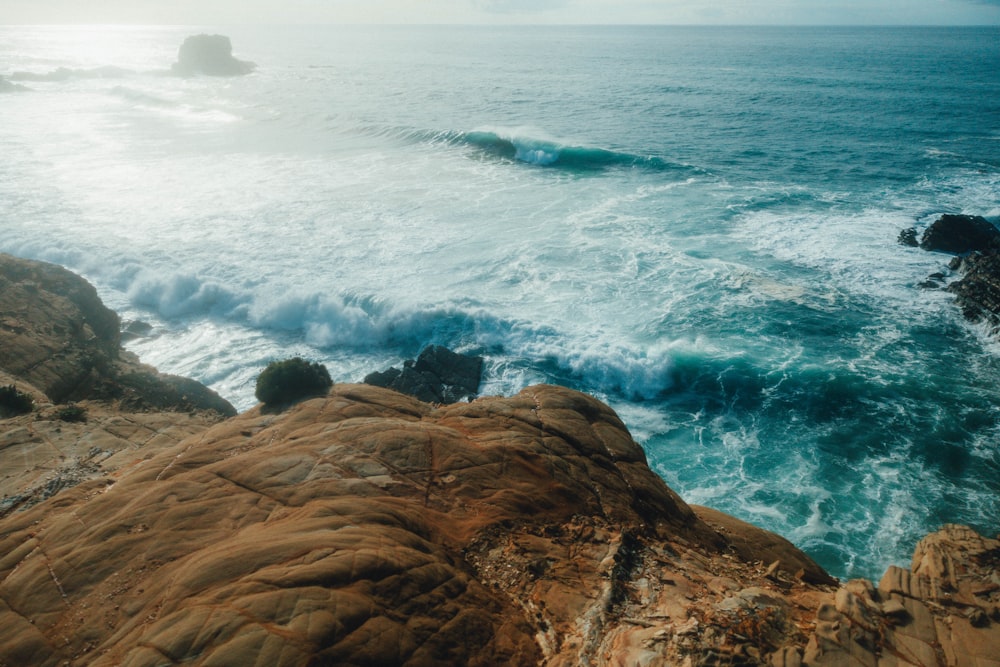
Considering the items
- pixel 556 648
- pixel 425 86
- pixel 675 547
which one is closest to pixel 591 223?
pixel 675 547

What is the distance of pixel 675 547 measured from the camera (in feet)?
30.9

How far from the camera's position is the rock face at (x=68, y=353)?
16922mm

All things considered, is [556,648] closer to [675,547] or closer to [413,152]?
[675,547]

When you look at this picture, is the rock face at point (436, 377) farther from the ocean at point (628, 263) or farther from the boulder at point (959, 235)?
the boulder at point (959, 235)

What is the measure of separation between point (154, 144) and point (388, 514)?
58282 mm

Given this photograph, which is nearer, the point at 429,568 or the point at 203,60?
the point at 429,568

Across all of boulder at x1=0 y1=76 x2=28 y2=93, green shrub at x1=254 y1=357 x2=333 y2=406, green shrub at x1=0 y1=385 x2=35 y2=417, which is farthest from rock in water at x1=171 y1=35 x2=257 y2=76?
green shrub at x1=254 y1=357 x2=333 y2=406

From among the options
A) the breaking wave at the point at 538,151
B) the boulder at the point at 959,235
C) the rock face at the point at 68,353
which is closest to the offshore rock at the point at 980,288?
the boulder at the point at 959,235

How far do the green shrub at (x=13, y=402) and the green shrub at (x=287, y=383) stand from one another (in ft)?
20.8

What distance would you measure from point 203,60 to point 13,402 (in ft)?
407

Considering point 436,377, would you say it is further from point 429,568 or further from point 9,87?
point 9,87

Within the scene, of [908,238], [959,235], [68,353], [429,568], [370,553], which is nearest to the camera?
[370,553]

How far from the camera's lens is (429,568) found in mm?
7285

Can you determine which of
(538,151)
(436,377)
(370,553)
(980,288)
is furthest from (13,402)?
(538,151)
